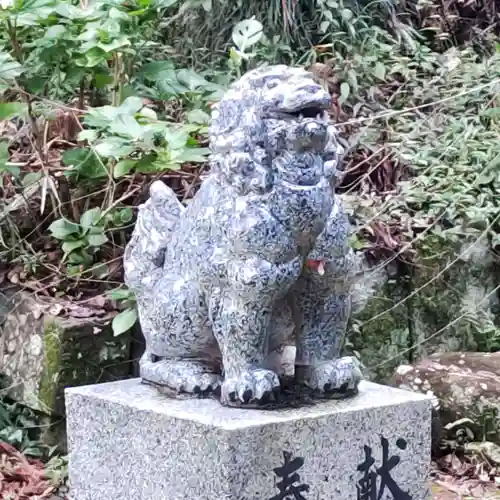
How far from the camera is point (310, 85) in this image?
1922 mm

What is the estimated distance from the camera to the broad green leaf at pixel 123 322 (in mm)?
3160

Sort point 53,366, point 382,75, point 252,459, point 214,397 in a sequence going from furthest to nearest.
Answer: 1. point 382,75
2. point 53,366
3. point 214,397
4. point 252,459

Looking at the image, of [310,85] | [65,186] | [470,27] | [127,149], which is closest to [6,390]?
[65,186]

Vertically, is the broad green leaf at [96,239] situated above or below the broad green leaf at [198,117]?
below

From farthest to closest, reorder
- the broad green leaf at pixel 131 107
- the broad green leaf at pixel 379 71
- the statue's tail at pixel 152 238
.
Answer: the broad green leaf at pixel 379 71
the broad green leaf at pixel 131 107
the statue's tail at pixel 152 238

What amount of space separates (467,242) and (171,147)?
1321mm

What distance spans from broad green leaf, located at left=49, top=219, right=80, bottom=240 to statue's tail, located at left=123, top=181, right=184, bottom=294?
45.7 inches

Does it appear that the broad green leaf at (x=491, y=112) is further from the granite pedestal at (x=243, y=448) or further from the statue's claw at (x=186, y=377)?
the statue's claw at (x=186, y=377)

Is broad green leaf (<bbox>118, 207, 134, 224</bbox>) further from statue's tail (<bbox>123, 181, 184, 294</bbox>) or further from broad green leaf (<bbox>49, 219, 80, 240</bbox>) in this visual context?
statue's tail (<bbox>123, 181, 184, 294</bbox>)

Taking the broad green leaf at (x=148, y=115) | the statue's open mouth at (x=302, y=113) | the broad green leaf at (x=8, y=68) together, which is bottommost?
the statue's open mouth at (x=302, y=113)

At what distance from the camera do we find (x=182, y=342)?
211 centimetres

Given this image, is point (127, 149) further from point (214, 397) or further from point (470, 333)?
point (470, 333)

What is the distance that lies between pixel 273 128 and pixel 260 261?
250 millimetres

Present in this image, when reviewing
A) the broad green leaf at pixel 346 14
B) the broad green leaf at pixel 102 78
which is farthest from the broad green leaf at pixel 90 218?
the broad green leaf at pixel 346 14
